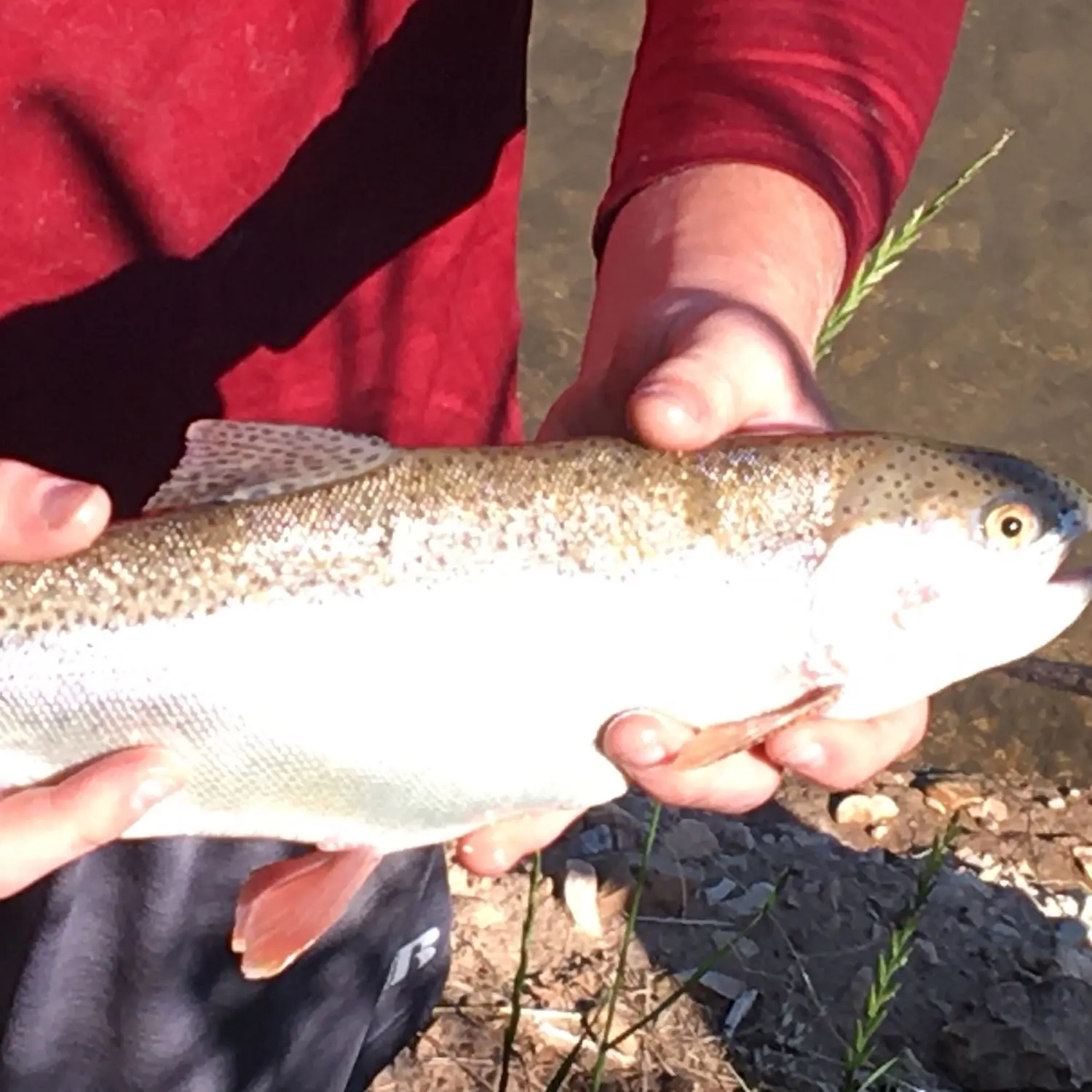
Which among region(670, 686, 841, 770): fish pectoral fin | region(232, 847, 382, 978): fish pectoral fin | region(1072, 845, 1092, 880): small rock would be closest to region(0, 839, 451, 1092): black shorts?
region(232, 847, 382, 978): fish pectoral fin

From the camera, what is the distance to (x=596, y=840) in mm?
2848

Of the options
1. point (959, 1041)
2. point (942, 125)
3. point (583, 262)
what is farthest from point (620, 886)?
point (942, 125)

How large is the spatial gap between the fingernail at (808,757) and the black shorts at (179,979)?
737 millimetres

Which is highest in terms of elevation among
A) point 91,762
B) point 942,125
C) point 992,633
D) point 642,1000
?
point 992,633

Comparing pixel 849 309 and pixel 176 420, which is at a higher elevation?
pixel 849 309

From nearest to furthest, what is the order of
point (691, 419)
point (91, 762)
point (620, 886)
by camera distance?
point (691, 419), point (91, 762), point (620, 886)

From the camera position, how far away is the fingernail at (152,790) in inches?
62.0

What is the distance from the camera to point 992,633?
5.49 ft

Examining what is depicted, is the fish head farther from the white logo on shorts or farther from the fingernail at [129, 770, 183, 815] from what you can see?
the white logo on shorts

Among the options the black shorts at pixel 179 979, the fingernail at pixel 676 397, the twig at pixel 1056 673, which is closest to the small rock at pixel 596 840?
the black shorts at pixel 179 979

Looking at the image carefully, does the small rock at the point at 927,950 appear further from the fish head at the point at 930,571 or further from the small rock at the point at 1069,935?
the fish head at the point at 930,571

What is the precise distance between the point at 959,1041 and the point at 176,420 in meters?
1.65

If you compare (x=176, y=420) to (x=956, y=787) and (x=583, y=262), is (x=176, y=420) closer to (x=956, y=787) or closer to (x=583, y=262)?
(x=956, y=787)

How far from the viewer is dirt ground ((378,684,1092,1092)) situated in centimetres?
254
